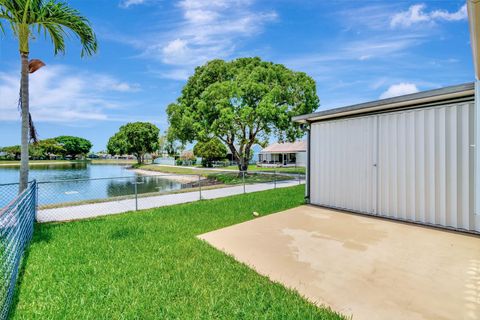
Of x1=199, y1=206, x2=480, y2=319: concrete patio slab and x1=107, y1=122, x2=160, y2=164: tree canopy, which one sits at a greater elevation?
x1=107, y1=122, x2=160, y2=164: tree canopy

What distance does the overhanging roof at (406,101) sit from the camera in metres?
3.99

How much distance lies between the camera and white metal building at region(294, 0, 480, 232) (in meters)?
4.15

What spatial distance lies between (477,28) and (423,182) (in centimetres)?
373

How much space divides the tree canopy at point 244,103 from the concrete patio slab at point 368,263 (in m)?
9.02

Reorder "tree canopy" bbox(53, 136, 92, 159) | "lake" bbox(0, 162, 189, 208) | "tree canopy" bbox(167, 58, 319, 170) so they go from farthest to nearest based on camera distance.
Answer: "tree canopy" bbox(53, 136, 92, 159), "tree canopy" bbox(167, 58, 319, 170), "lake" bbox(0, 162, 189, 208)

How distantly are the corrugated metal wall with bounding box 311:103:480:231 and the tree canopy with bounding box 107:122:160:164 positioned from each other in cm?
3762

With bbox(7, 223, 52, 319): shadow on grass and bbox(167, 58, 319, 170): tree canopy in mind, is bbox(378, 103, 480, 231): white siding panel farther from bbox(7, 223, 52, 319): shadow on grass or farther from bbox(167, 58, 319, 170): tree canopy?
bbox(167, 58, 319, 170): tree canopy

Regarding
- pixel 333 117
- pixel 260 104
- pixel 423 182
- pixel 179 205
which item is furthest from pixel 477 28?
pixel 260 104

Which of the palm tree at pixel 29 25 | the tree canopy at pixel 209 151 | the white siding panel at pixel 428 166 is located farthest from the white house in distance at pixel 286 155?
the palm tree at pixel 29 25

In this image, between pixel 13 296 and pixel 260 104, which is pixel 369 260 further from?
pixel 260 104

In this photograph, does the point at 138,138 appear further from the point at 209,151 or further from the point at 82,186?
the point at 82,186

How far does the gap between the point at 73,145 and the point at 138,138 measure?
40.4 meters

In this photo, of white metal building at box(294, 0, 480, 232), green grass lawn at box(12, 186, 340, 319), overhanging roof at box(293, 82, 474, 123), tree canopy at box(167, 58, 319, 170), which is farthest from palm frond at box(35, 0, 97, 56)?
tree canopy at box(167, 58, 319, 170)

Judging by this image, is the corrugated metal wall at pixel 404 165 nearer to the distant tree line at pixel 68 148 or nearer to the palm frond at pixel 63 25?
the palm frond at pixel 63 25
